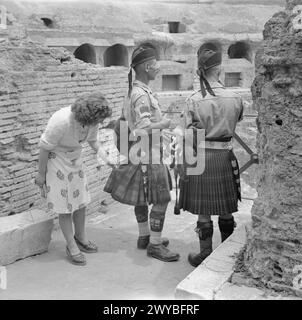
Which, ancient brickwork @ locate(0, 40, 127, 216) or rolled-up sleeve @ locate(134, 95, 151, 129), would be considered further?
ancient brickwork @ locate(0, 40, 127, 216)

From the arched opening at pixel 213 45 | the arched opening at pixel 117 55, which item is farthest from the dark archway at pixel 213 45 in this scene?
the arched opening at pixel 117 55

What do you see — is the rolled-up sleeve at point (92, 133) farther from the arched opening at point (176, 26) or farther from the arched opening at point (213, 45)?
the arched opening at point (176, 26)

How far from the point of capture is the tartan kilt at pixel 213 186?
3904 millimetres

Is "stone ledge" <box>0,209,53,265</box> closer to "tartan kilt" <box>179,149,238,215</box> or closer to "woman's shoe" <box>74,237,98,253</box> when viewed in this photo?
"woman's shoe" <box>74,237,98,253</box>

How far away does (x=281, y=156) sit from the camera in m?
2.97

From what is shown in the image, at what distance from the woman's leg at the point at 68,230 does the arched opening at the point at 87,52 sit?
1913cm

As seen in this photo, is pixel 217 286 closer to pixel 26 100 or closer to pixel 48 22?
pixel 26 100

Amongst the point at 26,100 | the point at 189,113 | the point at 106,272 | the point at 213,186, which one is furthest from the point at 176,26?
the point at 106,272

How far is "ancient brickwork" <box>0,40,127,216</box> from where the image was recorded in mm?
4746

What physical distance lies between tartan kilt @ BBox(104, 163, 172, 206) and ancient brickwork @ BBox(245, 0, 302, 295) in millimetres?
1282

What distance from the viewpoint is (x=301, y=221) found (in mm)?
2936

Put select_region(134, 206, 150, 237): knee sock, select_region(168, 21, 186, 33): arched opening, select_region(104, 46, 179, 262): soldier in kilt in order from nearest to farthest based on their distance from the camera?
select_region(104, 46, 179, 262): soldier in kilt → select_region(134, 206, 150, 237): knee sock → select_region(168, 21, 186, 33): arched opening

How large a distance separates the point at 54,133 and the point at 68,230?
0.97m

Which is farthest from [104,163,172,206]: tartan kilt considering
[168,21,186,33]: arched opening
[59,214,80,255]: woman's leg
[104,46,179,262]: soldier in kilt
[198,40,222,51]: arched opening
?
[168,21,186,33]: arched opening
